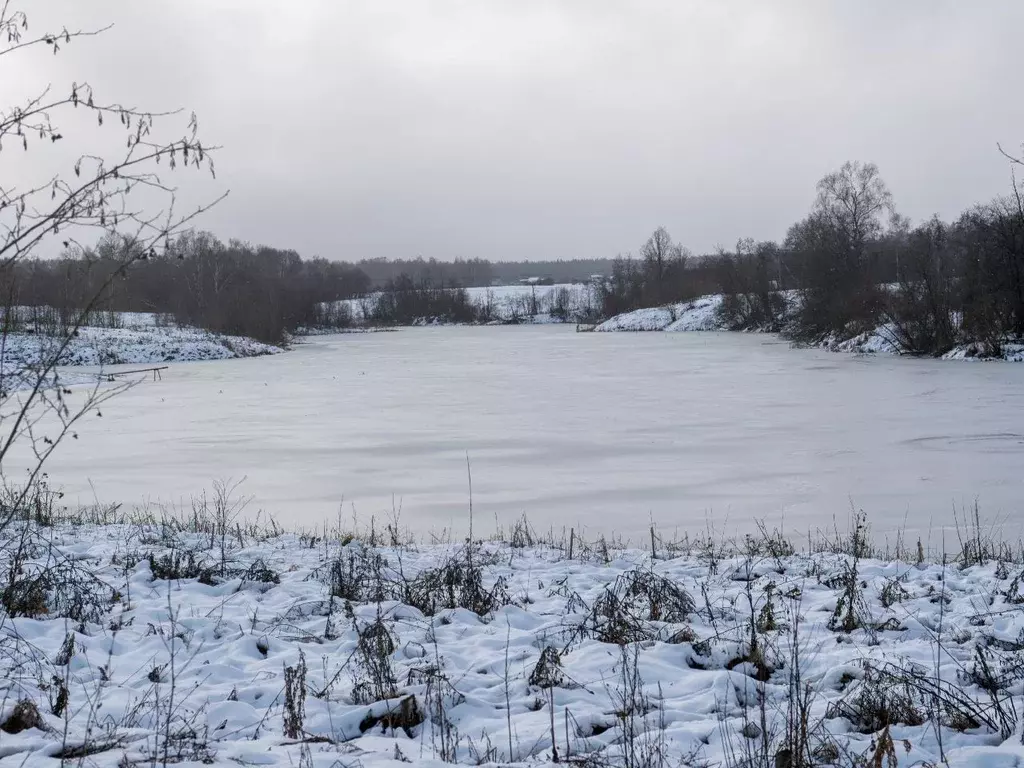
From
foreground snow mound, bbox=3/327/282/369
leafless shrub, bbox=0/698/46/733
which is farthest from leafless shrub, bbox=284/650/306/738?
foreground snow mound, bbox=3/327/282/369

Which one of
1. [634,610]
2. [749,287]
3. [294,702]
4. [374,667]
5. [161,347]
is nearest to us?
[294,702]

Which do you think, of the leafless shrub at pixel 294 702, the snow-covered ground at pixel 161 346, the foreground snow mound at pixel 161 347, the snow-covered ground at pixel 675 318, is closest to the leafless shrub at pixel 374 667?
the leafless shrub at pixel 294 702

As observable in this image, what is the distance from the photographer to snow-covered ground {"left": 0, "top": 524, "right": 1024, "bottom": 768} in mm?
3568

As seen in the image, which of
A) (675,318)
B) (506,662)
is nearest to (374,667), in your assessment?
(506,662)

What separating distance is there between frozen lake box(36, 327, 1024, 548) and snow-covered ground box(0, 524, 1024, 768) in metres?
3.09

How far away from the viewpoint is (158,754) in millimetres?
3369

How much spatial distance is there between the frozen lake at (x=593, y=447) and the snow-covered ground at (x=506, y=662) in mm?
3088

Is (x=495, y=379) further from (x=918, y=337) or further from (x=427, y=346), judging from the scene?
(x=427, y=346)

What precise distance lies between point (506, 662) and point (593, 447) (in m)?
10.3

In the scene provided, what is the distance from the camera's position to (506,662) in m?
4.40

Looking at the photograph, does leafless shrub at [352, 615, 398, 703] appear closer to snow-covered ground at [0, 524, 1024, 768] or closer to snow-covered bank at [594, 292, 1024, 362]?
snow-covered ground at [0, 524, 1024, 768]

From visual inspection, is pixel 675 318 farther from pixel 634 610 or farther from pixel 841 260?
pixel 634 610

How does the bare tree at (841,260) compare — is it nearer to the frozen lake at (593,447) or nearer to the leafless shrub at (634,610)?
the frozen lake at (593,447)

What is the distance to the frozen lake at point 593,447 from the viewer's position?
34.2 feet
